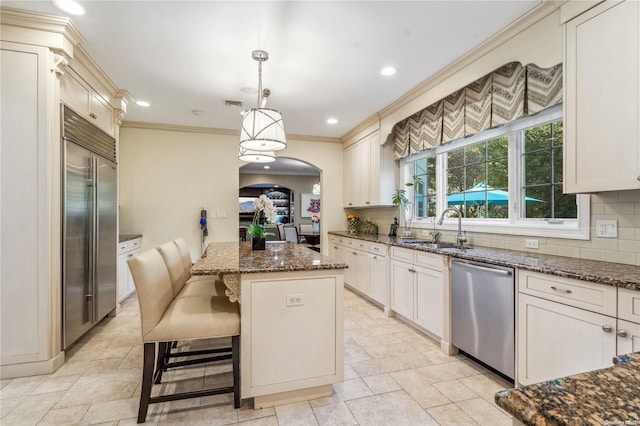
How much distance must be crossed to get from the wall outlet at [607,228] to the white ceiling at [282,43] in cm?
154

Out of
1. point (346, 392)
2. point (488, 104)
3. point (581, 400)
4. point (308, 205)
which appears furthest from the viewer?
point (308, 205)

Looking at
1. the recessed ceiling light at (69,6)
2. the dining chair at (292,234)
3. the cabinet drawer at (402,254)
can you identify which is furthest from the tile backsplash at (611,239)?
the dining chair at (292,234)

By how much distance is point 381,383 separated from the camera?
2.20m

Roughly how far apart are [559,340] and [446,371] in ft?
2.85

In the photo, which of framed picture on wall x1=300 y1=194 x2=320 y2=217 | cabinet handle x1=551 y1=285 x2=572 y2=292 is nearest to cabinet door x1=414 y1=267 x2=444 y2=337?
cabinet handle x1=551 y1=285 x2=572 y2=292

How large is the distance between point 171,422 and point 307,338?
0.90 metres

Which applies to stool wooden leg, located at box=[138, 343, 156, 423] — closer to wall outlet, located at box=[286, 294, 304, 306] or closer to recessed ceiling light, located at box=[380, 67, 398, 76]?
wall outlet, located at box=[286, 294, 304, 306]

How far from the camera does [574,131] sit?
1.91 m

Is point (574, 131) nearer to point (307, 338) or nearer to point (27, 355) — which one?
point (307, 338)

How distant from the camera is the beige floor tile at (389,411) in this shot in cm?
180

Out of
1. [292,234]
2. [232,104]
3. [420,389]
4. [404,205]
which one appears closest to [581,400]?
[420,389]

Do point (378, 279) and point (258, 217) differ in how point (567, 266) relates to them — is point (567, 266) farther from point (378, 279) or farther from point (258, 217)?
point (258, 217)

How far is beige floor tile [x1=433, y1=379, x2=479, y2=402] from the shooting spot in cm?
203

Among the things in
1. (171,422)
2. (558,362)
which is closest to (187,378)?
(171,422)
